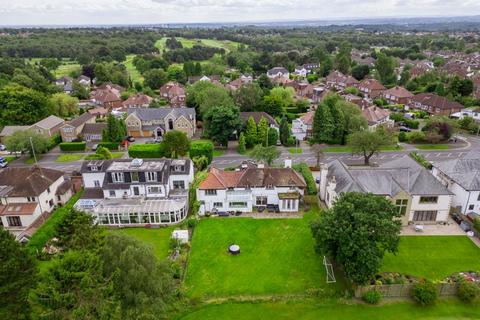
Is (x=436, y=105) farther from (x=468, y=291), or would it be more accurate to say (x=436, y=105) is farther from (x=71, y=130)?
(x=71, y=130)

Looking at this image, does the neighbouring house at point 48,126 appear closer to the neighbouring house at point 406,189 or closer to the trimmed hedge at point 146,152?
the trimmed hedge at point 146,152

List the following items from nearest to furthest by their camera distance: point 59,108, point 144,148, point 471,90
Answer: point 144,148 → point 59,108 → point 471,90

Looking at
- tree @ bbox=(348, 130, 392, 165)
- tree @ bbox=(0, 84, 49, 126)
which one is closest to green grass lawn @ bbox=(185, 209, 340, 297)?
tree @ bbox=(348, 130, 392, 165)

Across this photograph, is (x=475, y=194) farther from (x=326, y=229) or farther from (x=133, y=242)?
(x=133, y=242)

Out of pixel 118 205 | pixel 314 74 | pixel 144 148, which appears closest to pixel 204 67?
pixel 314 74

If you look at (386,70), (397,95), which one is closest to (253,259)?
(397,95)

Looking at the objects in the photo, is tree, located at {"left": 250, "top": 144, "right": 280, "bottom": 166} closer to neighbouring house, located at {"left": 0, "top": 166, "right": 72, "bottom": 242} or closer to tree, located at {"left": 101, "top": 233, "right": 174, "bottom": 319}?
neighbouring house, located at {"left": 0, "top": 166, "right": 72, "bottom": 242}
